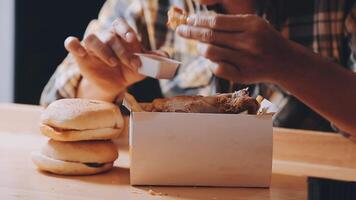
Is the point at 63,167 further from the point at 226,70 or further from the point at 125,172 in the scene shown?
the point at 226,70

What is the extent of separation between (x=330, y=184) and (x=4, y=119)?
76 centimetres

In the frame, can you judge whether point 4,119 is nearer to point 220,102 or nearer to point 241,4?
point 220,102

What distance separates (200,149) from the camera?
91 centimetres

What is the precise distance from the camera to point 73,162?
97 cm

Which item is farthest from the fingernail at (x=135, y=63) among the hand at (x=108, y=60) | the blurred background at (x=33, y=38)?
the blurred background at (x=33, y=38)

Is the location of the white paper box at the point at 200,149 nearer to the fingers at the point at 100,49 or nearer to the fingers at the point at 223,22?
the fingers at the point at 223,22

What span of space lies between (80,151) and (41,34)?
1.75m

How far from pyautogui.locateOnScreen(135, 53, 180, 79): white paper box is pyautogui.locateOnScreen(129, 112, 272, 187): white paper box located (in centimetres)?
18

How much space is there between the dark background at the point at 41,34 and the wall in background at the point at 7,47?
0.11 feet

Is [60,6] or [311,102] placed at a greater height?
[60,6]

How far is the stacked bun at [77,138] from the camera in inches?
38.1

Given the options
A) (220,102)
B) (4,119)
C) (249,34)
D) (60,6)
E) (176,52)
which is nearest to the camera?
(220,102)

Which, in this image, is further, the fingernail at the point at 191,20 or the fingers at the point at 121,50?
the fingers at the point at 121,50

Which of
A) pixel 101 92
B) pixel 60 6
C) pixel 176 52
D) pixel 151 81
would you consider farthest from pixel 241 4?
pixel 60 6
